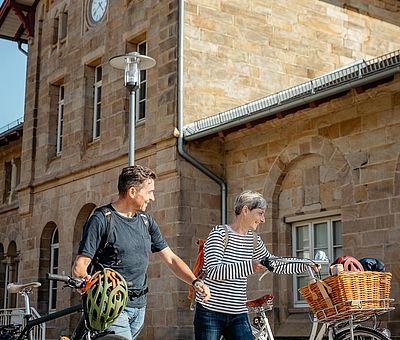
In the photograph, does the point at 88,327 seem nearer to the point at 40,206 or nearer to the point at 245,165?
the point at 245,165

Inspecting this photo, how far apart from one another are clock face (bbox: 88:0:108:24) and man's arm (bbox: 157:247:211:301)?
42.8 feet

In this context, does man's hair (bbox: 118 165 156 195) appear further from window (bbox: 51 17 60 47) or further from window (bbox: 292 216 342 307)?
window (bbox: 51 17 60 47)

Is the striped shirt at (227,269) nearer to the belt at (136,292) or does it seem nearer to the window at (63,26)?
the belt at (136,292)

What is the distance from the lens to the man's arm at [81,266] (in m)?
4.98

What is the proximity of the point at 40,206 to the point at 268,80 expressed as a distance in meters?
6.93

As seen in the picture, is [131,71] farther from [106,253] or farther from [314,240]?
[106,253]

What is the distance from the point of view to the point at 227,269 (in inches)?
223

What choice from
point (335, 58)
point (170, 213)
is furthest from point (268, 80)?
point (170, 213)

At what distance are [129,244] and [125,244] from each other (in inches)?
1.3

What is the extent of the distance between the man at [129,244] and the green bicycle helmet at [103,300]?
404 millimetres

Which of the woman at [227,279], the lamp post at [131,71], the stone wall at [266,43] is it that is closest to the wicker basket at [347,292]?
the woman at [227,279]

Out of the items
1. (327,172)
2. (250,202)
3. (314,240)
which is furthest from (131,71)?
(250,202)

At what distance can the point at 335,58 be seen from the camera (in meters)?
17.3

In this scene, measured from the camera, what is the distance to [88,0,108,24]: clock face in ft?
59.1
